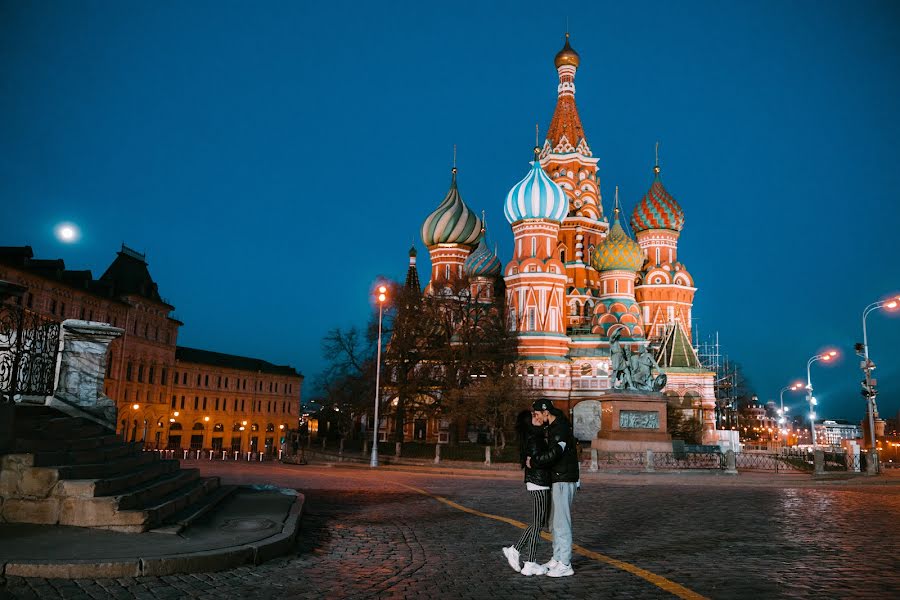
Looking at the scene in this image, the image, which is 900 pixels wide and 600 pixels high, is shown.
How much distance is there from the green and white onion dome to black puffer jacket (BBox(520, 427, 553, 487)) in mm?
65609

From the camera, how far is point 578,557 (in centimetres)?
911

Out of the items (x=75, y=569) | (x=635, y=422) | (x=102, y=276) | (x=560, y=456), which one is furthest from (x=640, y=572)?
(x=102, y=276)

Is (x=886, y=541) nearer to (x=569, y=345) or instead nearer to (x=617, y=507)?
(x=617, y=507)

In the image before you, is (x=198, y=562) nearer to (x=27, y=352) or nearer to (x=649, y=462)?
(x=27, y=352)

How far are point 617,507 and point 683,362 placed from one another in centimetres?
5779

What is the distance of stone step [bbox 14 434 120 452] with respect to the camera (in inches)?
355

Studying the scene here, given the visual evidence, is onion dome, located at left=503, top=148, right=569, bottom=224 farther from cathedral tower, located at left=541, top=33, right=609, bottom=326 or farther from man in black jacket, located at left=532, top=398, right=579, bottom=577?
man in black jacket, located at left=532, top=398, right=579, bottom=577

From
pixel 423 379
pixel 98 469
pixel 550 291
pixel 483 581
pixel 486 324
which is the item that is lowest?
pixel 483 581

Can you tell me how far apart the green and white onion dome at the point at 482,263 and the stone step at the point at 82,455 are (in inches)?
2489

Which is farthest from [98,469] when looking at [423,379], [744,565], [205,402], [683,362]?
[205,402]

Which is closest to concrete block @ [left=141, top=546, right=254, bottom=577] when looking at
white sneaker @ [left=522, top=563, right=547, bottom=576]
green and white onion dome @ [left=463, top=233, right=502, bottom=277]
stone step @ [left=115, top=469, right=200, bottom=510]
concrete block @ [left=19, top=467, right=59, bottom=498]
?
stone step @ [left=115, top=469, right=200, bottom=510]

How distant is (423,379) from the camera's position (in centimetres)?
4653

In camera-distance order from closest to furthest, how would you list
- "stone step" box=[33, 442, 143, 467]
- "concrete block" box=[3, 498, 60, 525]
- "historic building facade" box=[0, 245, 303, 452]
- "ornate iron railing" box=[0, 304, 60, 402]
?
"concrete block" box=[3, 498, 60, 525], "stone step" box=[33, 442, 143, 467], "ornate iron railing" box=[0, 304, 60, 402], "historic building facade" box=[0, 245, 303, 452]

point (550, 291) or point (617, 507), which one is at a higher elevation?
point (550, 291)
